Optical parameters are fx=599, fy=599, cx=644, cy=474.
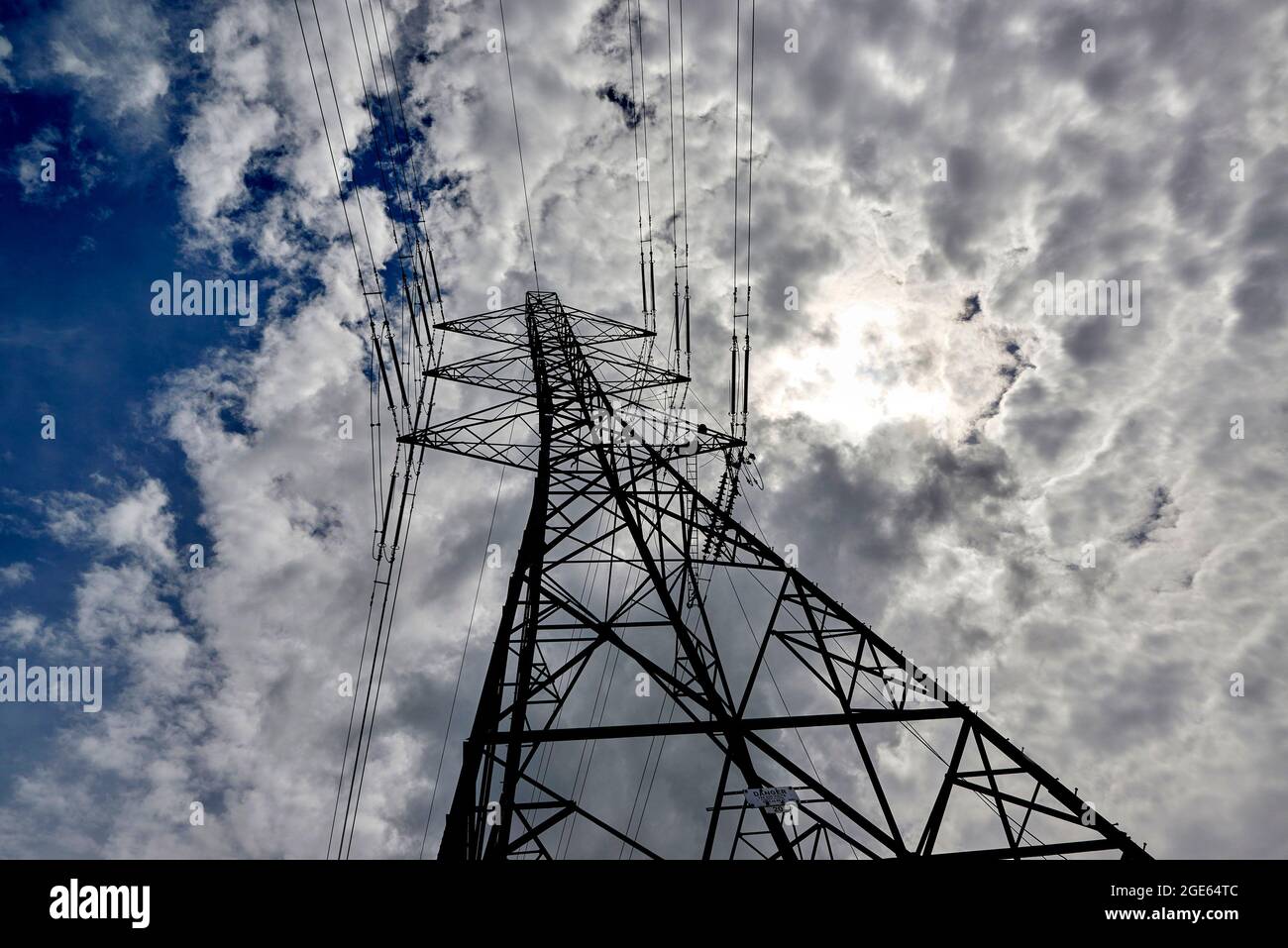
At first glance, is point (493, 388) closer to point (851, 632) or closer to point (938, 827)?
point (851, 632)

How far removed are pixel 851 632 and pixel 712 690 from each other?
9.62 feet

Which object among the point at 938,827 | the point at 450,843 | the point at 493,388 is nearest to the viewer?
the point at 450,843

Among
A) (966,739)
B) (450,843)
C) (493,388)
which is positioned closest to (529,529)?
(450,843)

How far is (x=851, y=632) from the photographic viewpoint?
387 inches
